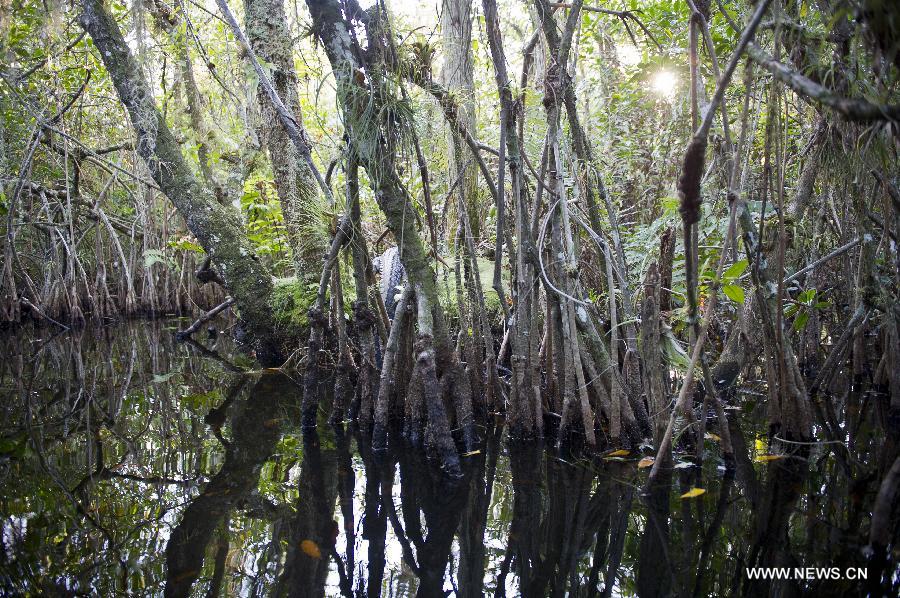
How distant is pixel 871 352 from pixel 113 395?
7.51 metres

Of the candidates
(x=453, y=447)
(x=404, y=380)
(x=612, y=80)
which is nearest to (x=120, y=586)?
(x=453, y=447)

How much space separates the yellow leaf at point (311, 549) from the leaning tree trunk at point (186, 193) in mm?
4187

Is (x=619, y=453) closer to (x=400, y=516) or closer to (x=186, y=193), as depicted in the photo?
(x=400, y=516)

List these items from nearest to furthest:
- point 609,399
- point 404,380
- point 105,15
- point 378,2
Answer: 1. point 378,2
2. point 609,399
3. point 404,380
4. point 105,15

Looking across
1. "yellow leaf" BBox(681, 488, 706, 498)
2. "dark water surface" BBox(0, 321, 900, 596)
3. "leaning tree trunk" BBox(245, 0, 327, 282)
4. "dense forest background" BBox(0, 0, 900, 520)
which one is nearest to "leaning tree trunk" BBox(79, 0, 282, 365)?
"dense forest background" BBox(0, 0, 900, 520)

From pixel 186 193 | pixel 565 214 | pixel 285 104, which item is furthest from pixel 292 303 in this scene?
pixel 565 214

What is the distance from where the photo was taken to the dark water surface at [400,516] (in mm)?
2453

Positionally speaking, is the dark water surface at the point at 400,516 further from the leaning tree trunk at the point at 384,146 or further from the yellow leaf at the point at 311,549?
the leaning tree trunk at the point at 384,146

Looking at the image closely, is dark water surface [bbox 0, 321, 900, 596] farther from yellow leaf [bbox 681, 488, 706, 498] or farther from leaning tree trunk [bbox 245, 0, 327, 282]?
leaning tree trunk [bbox 245, 0, 327, 282]

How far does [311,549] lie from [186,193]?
173 inches

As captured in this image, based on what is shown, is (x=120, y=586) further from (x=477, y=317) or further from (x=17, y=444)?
(x=477, y=317)

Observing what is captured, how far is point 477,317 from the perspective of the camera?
→ 15.2ft

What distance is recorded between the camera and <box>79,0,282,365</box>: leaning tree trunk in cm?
564

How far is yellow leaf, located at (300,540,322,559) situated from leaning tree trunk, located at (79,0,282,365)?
419 cm
